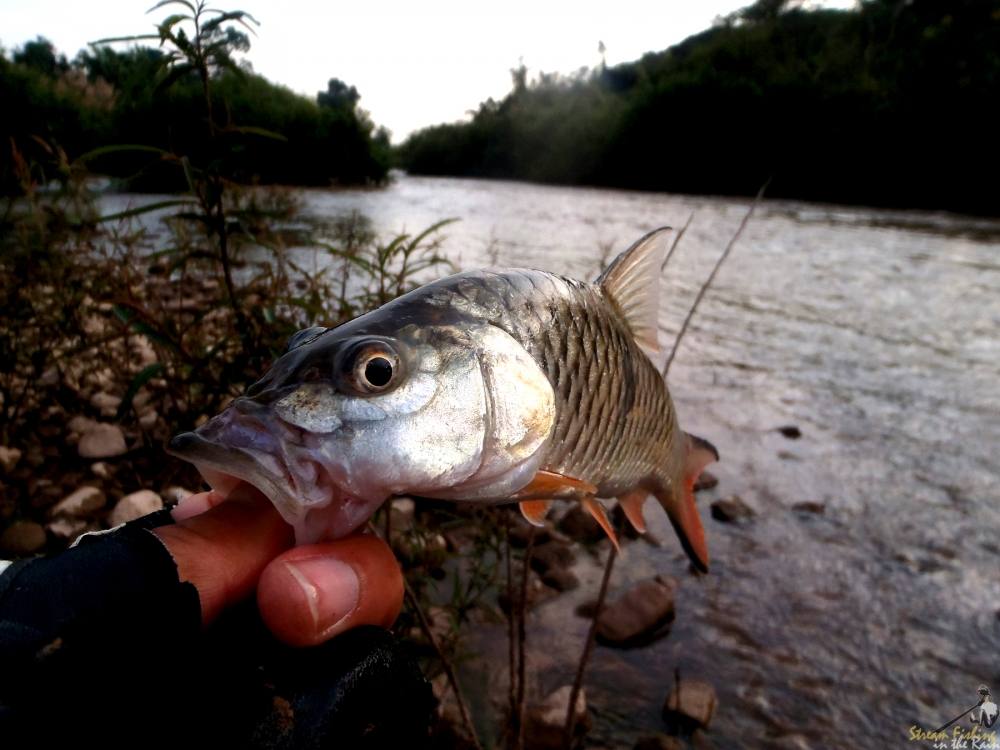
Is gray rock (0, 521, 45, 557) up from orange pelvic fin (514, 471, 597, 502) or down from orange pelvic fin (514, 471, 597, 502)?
down

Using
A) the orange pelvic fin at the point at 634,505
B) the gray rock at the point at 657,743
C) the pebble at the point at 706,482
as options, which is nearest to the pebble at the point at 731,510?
the pebble at the point at 706,482

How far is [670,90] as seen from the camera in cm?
4097

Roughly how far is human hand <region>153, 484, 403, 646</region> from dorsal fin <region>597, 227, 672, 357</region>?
92 centimetres

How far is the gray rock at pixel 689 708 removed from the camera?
2.48 metres

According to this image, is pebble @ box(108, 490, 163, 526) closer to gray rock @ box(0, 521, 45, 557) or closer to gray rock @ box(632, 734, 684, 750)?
gray rock @ box(0, 521, 45, 557)

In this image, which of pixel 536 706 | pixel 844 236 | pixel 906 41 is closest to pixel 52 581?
pixel 536 706

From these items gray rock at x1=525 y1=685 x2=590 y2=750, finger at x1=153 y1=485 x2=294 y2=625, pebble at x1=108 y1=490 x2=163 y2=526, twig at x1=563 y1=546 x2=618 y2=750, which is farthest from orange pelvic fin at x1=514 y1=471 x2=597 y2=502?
pebble at x1=108 y1=490 x2=163 y2=526

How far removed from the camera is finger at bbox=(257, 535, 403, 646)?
0.95 meters

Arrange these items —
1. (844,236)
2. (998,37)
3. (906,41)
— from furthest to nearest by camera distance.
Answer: (906,41), (998,37), (844,236)

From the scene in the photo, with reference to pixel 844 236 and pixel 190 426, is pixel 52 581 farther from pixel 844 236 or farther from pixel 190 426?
pixel 844 236

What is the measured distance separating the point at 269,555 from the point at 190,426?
1.97m

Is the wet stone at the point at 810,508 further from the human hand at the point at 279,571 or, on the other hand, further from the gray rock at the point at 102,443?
the gray rock at the point at 102,443

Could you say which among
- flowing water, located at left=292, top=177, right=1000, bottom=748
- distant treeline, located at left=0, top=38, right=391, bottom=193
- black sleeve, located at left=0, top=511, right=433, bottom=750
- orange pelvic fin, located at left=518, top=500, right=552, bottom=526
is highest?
distant treeline, located at left=0, top=38, right=391, bottom=193

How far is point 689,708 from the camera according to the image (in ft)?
8.17
